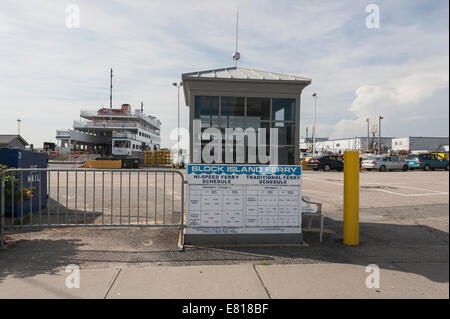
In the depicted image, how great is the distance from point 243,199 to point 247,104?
1881 millimetres

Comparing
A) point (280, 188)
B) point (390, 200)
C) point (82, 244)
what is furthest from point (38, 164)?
point (390, 200)

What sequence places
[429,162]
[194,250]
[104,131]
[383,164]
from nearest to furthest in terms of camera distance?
[194,250] < [383,164] < [429,162] < [104,131]

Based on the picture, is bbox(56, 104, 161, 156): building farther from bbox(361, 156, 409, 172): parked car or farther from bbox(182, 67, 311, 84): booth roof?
bbox(182, 67, 311, 84): booth roof

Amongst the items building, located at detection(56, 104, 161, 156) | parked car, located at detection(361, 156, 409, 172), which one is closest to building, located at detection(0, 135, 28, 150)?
parked car, located at detection(361, 156, 409, 172)

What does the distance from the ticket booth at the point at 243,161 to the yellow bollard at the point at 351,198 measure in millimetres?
864

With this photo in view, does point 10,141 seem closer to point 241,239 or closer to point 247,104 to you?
point 247,104

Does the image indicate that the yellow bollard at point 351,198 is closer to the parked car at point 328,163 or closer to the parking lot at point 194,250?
the parking lot at point 194,250

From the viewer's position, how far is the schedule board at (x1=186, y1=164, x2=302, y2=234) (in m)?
5.37

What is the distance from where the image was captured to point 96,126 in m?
57.2

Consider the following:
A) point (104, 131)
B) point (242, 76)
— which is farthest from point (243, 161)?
point (104, 131)

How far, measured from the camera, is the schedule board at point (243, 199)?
537 centimetres

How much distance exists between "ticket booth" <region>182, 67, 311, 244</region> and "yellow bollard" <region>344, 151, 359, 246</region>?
0.86m

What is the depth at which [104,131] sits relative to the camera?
198ft
